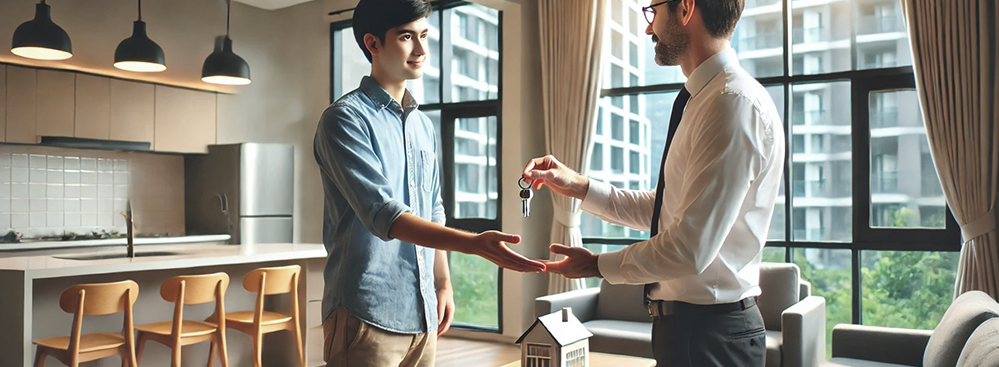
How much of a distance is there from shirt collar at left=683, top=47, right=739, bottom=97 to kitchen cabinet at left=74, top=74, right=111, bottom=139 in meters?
6.30

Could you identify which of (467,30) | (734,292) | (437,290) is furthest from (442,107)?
(734,292)

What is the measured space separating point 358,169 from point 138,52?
182 inches

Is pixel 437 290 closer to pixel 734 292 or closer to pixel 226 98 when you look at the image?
pixel 734 292

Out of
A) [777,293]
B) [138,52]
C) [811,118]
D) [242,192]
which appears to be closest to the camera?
[777,293]

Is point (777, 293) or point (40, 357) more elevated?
point (777, 293)

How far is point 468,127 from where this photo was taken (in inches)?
279

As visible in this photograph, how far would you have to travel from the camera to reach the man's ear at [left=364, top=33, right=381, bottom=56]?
1.86 metres

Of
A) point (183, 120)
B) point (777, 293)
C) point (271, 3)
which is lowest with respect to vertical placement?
point (777, 293)

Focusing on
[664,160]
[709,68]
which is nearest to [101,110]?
[664,160]

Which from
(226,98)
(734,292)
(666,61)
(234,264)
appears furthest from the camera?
(226,98)

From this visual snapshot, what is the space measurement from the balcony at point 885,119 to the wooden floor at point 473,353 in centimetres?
290

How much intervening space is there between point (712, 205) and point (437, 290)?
2.70ft

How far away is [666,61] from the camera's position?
6.18 ft

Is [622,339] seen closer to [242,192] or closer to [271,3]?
[242,192]
